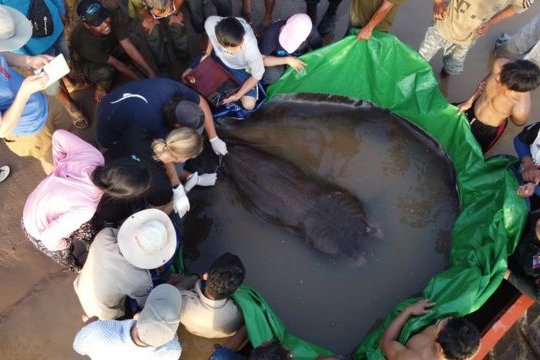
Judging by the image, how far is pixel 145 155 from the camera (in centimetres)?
312

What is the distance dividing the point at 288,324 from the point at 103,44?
9.02 ft

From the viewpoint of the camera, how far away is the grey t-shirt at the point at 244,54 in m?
3.63

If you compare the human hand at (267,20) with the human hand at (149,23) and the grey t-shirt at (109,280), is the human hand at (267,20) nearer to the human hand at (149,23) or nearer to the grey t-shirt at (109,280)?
the human hand at (149,23)

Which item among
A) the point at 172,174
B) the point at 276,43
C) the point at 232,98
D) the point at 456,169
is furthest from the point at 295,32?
the point at 456,169

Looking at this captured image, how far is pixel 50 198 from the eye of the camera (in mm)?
2713

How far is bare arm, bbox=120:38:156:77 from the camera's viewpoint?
3.89 metres

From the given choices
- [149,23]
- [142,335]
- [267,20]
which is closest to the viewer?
[142,335]

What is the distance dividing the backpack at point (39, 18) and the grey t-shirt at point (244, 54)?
1191 millimetres

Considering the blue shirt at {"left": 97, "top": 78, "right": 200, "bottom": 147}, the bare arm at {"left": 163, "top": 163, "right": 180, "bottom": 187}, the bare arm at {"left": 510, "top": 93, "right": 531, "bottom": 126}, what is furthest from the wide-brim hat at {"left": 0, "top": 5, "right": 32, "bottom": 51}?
the bare arm at {"left": 510, "top": 93, "right": 531, "bottom": 126}

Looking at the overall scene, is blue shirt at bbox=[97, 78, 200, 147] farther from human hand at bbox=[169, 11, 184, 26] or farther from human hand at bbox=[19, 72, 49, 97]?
human hand at bbox=[169, 11, 184, 26]

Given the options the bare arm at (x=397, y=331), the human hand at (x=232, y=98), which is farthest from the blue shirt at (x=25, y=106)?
the bare arm at (x=397, y=331)

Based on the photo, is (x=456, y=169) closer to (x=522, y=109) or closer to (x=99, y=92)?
(x=522, y=109)

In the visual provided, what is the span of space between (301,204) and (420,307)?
120cm

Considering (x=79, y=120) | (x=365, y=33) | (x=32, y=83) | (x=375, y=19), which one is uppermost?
(x=375, y=19)
